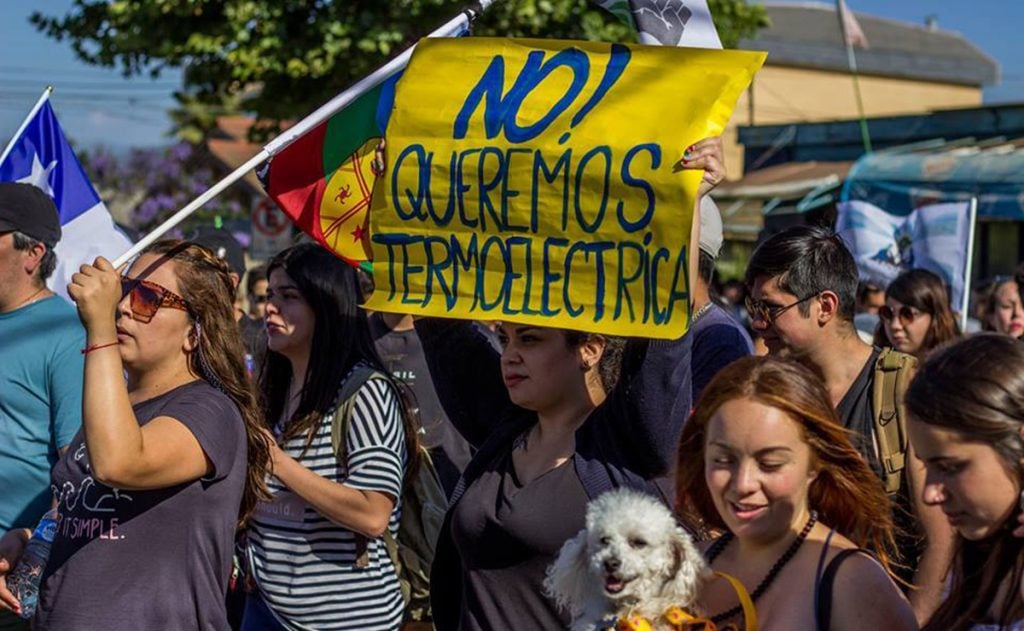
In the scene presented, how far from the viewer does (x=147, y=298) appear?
3832mm

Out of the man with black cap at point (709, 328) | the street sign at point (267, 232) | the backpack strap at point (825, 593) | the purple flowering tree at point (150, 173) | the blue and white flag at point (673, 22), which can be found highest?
the blue and white flag at point (673, 22)

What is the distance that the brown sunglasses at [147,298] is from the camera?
3816 millimetres

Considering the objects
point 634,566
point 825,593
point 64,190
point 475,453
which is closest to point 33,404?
point 475,453

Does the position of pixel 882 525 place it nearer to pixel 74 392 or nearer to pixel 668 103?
pixel 668 103

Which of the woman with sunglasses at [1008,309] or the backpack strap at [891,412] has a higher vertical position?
the backpack strap at [891,412]

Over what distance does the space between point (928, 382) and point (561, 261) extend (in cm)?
124

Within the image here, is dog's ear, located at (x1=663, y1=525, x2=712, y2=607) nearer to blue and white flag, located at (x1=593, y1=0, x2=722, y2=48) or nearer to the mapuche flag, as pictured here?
blue and white flag, located at (x1=593, y1=0, x2=722, y2=48)

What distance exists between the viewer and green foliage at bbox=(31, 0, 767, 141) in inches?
596

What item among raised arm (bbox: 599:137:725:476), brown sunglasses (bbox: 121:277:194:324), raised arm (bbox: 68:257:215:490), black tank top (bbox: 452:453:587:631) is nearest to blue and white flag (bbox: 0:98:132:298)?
brown sunglasses (bbox: 121:277:194:324)

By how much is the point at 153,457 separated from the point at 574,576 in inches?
46.0

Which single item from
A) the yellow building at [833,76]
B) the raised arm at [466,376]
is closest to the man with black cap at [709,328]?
the raised arm at [466,376]

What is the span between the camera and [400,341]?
21.6 feet

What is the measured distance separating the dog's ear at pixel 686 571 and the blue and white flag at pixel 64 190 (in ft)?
14.4

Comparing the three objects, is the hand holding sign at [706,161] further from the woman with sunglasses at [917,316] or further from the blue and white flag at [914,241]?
the blue and white flag at [914,241]
